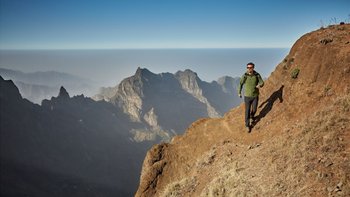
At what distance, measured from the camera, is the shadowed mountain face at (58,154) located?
113 m

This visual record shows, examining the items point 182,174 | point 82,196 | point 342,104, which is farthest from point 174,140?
point 82,196

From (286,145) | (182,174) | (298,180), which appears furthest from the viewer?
(182,174)

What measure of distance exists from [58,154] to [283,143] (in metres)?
147

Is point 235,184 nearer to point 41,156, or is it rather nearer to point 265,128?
point 265,128

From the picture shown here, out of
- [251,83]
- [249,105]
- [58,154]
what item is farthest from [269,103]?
[58,154]

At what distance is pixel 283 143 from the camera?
15203mm

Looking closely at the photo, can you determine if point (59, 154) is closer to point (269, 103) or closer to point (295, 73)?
point (269, 103)

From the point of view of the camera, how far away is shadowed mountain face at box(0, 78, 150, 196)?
112562 millimetres

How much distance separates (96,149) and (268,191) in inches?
6477

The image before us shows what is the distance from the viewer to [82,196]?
10900 cm

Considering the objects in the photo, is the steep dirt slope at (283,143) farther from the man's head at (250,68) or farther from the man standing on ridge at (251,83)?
the man's head at (250,68)

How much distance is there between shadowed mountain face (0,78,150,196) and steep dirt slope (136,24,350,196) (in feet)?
306

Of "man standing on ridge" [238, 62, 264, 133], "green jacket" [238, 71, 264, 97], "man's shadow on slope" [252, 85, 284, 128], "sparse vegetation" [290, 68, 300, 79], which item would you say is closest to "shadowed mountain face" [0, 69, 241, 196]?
"man's shadow on slope" [252, 85, 284, 128]

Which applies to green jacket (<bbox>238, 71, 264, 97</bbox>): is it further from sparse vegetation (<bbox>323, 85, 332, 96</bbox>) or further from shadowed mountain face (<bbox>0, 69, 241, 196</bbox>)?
shadowed mountain face (<bbox>0, 69, 241, 196</bbox>)
